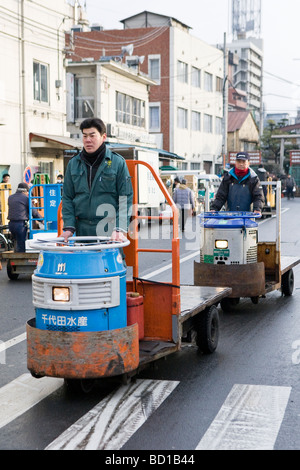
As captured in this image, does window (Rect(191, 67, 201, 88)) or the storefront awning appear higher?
window (Rect(191, 67, 201, 88))

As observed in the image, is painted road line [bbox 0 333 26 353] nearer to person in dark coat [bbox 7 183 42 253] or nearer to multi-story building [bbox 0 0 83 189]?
person in dark coat [bbox 7 183 42 253]

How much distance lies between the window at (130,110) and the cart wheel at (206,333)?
108ft

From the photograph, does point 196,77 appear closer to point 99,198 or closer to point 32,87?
point 32,87

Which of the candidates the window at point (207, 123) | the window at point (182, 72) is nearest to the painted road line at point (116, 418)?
the window at point (182, 72)

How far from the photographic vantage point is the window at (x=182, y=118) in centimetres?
5231

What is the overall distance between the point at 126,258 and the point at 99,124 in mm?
1300

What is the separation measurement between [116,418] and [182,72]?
49.8 metres

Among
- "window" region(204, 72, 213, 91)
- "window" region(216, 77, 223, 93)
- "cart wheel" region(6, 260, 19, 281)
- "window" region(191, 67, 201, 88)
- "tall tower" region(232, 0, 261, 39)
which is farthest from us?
"tall tower" region(232, 0, 261, 39)

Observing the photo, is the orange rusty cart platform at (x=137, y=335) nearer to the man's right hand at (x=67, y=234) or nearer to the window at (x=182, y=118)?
the man's right hand at (x=67, y=234)

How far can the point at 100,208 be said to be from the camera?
5.90 meters

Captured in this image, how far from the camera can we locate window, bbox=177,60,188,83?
51.7 meters

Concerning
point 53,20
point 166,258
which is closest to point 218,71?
point 53,20

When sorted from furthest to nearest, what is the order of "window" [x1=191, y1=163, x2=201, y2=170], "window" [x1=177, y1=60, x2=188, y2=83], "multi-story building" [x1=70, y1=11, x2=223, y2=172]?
"window" [x1=191, y1=163, x2=201, y2=170] → "window" [x1=177, y1=60, x2=188, y2=83] → "multi-story building" [x1=70, y1=11, x2=223, y2=172]

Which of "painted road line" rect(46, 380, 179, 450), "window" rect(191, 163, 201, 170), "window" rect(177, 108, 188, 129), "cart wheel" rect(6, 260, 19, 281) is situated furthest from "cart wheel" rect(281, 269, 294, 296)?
"window" rect(191, 163, 201, 170)
